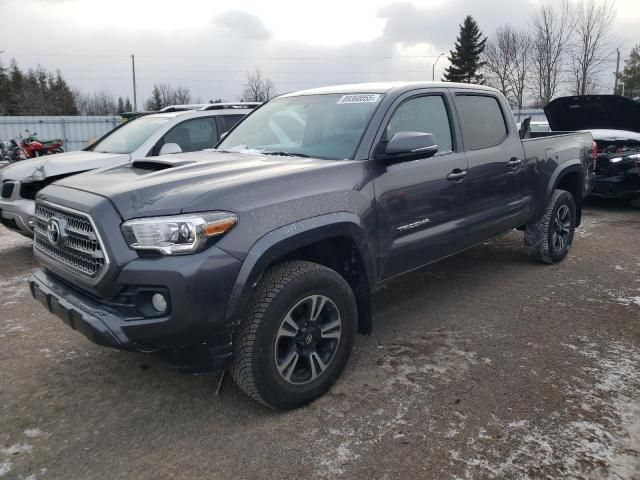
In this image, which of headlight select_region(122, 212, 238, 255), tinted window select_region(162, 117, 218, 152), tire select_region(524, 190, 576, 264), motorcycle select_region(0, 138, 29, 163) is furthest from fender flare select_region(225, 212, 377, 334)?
motorcycle select_region(0, 138, 29, 163)

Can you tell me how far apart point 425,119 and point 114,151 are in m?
4.40

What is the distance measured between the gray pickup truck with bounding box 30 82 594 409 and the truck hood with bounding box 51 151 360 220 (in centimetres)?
1

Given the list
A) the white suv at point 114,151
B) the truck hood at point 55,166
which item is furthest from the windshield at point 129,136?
the truck hood at point 55,166

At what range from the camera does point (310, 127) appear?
3.88 meters

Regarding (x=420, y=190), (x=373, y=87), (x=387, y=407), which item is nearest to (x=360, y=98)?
(x=373, y=87)

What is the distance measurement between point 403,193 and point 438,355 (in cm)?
114

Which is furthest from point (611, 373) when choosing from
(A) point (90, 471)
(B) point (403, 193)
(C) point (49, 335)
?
(C) point (49, 335)

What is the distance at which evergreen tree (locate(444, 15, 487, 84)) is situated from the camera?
5219 centimetres

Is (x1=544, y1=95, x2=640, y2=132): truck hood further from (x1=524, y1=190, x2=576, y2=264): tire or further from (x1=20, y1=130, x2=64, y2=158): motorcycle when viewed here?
(x1=20, y1=130, x2=64, y2=158): motorcycle

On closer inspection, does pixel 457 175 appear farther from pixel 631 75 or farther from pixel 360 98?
pixel 631 75

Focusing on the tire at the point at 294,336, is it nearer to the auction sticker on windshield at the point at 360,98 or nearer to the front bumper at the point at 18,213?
the auction sticker on windshield at the point at 360,98

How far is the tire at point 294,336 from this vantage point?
2.75m

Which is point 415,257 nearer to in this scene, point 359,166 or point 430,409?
point 359,166

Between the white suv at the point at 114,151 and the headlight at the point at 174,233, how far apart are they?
308 centimetres
